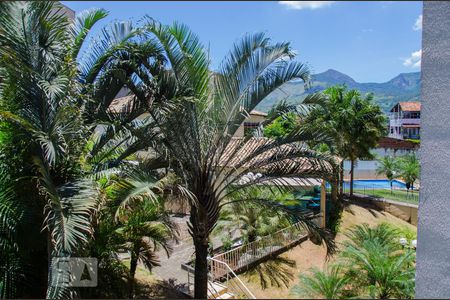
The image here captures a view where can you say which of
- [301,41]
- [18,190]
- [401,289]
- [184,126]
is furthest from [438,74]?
[401,289]

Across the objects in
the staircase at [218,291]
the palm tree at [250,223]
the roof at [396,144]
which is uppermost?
the roof at [396,144]

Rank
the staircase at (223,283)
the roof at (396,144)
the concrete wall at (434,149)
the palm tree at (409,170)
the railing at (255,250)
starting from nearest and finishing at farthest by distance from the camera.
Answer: the concrete wall at (434,149)
the staircase at (223,283)
the railing at (255,250)
the palm tree at (409,170)
the roof at (396,144)

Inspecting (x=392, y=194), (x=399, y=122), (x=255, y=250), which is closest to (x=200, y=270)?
(x=255, y=250)

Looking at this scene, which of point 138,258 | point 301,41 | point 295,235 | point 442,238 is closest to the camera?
point 442,238

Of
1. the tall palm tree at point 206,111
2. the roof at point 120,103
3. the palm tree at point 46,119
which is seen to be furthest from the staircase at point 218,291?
the roof at point 120,103

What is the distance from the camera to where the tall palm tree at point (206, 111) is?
614cm

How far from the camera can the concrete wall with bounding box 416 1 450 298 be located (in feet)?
8.86

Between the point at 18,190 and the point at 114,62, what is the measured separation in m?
2.68

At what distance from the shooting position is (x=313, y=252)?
15.4 m

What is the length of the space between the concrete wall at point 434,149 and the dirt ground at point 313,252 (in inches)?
304

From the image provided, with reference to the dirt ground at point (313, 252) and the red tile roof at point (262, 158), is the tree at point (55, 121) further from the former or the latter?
the dirt ground at point (313, 252)

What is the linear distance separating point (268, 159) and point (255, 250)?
7.91 m

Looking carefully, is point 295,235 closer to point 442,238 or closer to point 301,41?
point 301,41

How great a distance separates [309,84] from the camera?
6.24 meters
